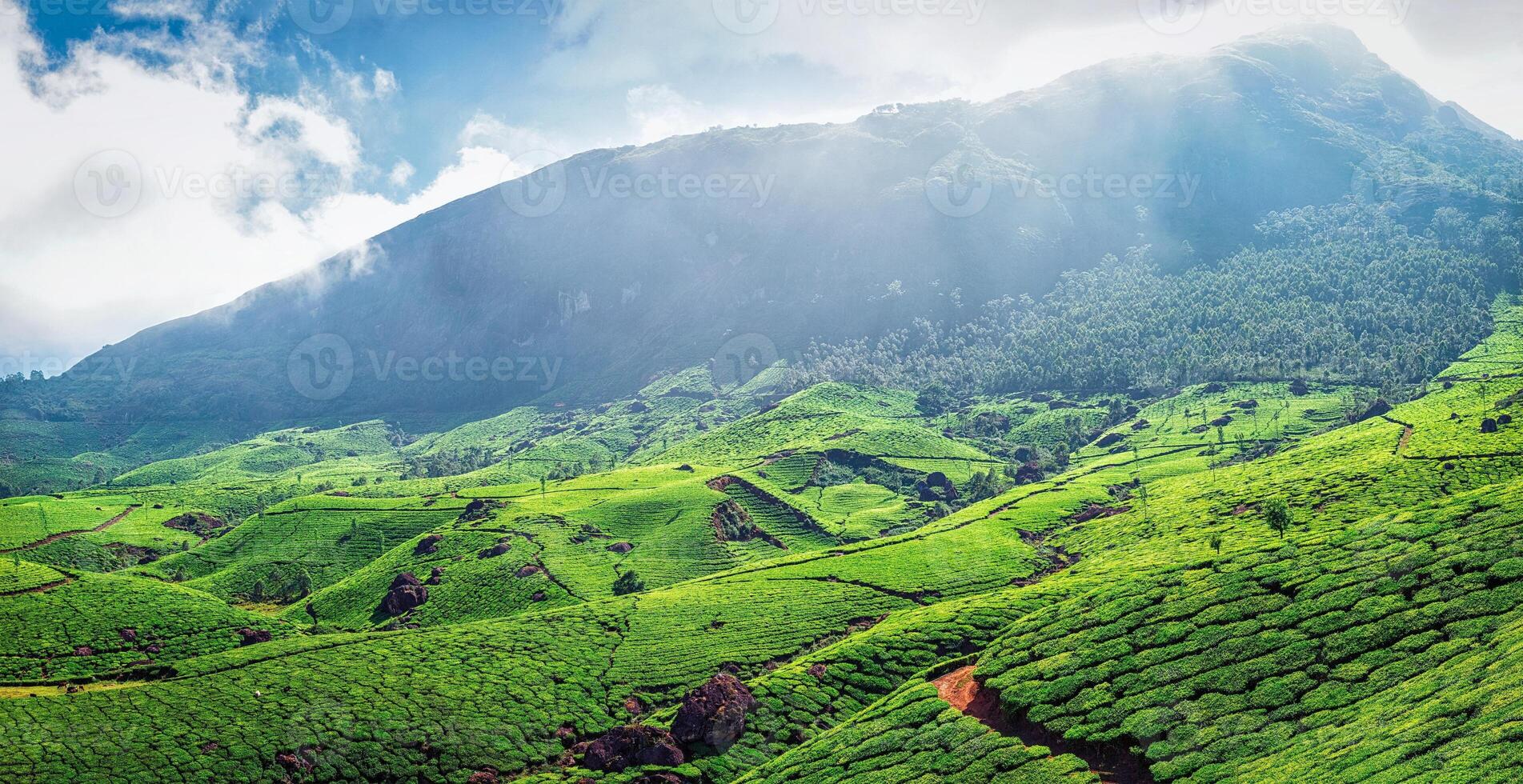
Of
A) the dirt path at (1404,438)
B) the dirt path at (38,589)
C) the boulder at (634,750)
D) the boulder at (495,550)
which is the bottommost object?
the dirt path at (1404,438)

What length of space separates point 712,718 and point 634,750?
28.8ft

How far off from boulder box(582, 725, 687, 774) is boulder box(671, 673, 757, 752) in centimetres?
198

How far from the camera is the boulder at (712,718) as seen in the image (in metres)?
87.6

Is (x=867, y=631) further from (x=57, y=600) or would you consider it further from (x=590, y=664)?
(x=57, y=600)

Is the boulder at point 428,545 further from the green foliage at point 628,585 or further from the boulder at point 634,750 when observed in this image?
the boulder at point 634,750

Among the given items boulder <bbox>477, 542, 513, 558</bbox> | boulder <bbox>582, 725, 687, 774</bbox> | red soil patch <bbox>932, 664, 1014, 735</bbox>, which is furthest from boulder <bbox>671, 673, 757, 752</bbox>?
boulder <bbox>477, 542, 513, 558</bbox>

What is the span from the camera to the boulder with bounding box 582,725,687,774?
8531 cm

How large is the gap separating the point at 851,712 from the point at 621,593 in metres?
74.7

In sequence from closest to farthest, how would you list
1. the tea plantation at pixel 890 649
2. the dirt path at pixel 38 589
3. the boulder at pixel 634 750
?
the tea plantation at pixel 890 649 → the boulder at pixel 634 750 → the dirt path at pixel 38 589

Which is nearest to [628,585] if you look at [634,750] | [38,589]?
[634,750]

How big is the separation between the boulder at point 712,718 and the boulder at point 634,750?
1978mm

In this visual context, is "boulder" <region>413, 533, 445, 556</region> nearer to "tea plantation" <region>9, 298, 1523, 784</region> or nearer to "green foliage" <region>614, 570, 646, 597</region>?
"tea plantation" <region>9, 298, 1523, 784</region>

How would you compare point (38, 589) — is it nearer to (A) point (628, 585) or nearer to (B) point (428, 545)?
(B) point (428, 545)

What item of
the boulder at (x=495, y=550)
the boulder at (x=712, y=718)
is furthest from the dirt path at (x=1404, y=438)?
the boulder at (x=495, y=550)
